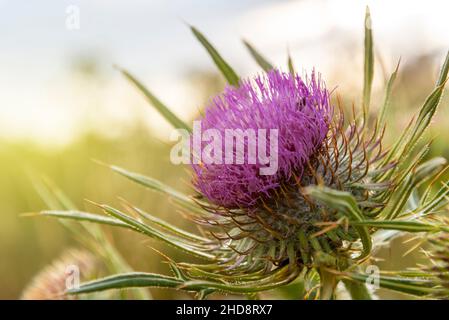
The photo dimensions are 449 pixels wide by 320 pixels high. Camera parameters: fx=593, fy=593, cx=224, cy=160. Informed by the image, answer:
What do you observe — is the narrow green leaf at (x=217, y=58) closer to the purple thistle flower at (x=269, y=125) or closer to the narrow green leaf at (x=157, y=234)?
the purple thistle flower at (x=269, y=125)

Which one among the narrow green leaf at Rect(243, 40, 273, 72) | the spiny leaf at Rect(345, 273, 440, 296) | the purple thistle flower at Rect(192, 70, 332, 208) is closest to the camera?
the spiny leaf at Rect(345, 273, 440, 296)

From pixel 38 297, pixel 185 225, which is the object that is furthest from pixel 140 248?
pixel 38 297

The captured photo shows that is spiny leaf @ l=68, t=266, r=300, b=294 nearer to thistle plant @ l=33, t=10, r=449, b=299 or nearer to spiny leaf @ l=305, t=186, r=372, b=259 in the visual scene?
thistle plant @ l=33, t=10, r=449, b=299

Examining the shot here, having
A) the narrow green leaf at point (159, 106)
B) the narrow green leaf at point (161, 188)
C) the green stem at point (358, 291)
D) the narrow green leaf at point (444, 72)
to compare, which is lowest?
Result: the green stem at point (358, 291)

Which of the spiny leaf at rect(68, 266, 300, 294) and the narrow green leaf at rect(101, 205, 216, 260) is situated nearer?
the spiny leaf at rect(68, 266, 300, 294)

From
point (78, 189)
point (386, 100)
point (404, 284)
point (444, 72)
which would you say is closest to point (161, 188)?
point (386, 100)

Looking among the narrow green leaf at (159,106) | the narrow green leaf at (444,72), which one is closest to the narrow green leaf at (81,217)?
the narrow green leaf at (159,106)

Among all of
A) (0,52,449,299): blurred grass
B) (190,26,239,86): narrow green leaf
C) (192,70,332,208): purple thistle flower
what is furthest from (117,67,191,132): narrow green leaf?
(0,52,449,299): blurred grass
